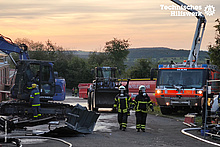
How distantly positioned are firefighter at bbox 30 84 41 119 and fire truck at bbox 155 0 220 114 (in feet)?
26.0

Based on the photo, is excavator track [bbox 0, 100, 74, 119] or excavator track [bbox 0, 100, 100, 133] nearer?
excavator track [bbox 0, 100, 100, 133]

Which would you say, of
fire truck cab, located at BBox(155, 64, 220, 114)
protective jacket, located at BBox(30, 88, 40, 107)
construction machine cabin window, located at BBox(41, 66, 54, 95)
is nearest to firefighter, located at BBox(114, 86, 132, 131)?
protective jacket, located at BBox(30, 88, 40, 107)

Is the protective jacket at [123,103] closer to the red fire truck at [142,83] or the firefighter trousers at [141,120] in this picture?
the firefighter trousers at [141,120]

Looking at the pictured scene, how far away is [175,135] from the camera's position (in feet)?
51.2

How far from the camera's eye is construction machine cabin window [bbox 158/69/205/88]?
23703 millimetres

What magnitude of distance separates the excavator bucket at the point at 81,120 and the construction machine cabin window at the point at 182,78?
9106 mm

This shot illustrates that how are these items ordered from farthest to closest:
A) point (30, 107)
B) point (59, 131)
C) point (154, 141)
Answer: point (30, 107) → point (59, 131) → point (154, 141)

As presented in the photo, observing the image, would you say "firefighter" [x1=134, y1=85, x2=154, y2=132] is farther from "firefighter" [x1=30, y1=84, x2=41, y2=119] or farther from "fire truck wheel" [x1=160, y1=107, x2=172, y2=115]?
"fire truck wheel" [x1=160, y1=107, x2=172, y2=115]

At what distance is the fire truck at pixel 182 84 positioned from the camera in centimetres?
2348

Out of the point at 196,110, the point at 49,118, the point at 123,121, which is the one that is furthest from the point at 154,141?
the point at 196,110

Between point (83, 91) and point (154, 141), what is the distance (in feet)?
124

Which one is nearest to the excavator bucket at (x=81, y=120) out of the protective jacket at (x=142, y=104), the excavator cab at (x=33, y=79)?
the protective jacket at (x=142, y=104)

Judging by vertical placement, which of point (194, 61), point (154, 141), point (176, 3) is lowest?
point (154, 141)

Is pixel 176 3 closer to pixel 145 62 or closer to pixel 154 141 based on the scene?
pixel 154 141
